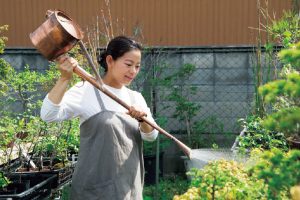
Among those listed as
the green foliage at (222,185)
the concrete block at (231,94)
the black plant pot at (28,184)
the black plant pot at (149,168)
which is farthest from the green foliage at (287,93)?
the concrete block at (231,94)

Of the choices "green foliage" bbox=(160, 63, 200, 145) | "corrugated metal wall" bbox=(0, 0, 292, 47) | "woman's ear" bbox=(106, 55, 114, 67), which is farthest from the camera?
"corrugated metal wall" bbox=(0, 0, 292, 47)

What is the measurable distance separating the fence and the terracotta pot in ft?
13.2

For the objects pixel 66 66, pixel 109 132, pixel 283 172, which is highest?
pixel 66 66

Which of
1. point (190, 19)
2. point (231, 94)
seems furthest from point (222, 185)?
point (190, 19)

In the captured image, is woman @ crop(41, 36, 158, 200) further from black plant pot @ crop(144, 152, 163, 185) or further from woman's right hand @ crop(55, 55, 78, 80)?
black plant pot @ crop(144, 152, 163, 185)

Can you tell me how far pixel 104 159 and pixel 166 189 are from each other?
323cm

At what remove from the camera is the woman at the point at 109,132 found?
2865 mm

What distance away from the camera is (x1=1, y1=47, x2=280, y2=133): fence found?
22.3 feet

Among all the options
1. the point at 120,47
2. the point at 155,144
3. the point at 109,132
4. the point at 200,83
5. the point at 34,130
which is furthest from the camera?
the point at 200,83

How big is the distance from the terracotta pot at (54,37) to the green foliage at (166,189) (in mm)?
3070

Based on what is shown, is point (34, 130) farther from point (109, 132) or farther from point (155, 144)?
point (155, 144)

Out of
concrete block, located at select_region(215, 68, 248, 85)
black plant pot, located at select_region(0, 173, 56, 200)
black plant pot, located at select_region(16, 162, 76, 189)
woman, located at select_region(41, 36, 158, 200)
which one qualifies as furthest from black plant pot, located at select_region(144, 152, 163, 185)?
woman, located at select_region(41, 36, 158, 200)

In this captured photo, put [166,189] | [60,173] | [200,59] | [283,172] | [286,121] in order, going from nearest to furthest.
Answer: [286,121], [283,172], [60,173], [166,189], [200,59]

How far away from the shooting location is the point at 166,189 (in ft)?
19.7
